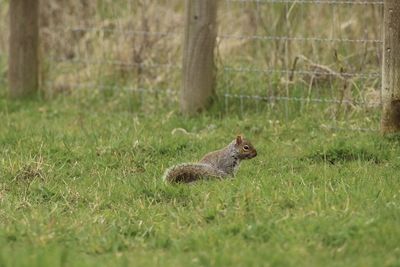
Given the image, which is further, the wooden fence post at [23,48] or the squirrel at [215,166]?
the wooden fence post at [23,48]

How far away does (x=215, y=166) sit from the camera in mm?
6605

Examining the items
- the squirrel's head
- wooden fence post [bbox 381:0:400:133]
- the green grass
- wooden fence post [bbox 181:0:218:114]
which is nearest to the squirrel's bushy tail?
the green grass

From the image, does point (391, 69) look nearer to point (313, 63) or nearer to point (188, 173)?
point (313, 63)

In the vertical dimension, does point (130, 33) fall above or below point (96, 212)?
above

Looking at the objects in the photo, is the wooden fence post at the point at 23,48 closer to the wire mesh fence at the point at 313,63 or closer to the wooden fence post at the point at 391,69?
the wire mesh fence at the point at 313,63

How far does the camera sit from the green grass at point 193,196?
468 cm

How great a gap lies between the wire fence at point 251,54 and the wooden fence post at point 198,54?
193 millimetres

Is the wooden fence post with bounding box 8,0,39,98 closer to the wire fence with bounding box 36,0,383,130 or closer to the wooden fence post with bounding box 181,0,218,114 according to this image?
the wire fence with bounding box 36,0,383,130

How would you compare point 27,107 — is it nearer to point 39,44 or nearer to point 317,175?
point 39,44

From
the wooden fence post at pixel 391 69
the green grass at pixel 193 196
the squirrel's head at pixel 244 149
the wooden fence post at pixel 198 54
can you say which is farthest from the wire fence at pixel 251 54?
the squirrel's head at pixel 244 149

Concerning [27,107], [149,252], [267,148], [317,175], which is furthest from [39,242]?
[27,107]

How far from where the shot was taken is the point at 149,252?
15.8 ft

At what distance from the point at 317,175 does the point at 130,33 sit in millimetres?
4152

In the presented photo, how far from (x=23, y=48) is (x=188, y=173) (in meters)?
3.90
